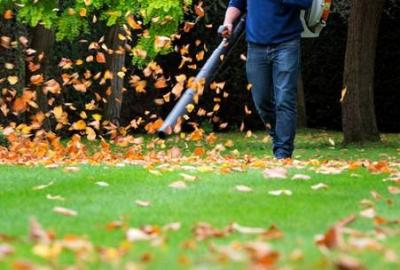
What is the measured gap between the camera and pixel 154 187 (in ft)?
19.4

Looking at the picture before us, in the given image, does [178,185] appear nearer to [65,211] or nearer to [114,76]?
[65,211]

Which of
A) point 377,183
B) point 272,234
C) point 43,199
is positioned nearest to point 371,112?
point 377,183

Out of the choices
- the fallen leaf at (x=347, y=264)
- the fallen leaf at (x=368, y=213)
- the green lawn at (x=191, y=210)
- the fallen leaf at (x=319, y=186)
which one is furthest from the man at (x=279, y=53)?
the fallen leaf at (x=347, y=264)

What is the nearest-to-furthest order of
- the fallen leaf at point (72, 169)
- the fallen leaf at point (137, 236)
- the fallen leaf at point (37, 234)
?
the fallen leaf at point (37, 234) < the fallen leaf at point (137, 236) < the fallen leaf at point (72, 169)

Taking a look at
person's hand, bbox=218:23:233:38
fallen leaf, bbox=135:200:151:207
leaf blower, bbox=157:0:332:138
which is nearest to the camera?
fallen leaf, bbox=135:200:151:207

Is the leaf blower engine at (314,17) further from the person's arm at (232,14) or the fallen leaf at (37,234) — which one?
the fallen leaf at (37,234)

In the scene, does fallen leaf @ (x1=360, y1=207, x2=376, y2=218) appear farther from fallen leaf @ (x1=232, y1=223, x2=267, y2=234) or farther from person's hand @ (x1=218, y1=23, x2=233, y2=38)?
person's hand @ (x1=218, y1=23, x2=233, y2=38)

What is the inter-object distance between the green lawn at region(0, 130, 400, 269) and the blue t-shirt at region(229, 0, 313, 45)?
3.98 ft

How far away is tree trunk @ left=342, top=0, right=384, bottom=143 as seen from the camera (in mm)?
14430

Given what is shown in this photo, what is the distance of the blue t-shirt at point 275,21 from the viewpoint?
8.14 metres

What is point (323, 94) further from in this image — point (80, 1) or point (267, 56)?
point (267, 56)

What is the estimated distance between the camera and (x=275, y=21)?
8164mm

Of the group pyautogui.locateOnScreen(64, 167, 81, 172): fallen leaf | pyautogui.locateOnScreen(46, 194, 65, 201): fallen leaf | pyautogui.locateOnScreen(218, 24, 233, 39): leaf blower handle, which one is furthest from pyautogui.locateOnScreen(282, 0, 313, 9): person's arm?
pyautogui.locateOnScreen(46, 194, 65, 201): fallen leaf

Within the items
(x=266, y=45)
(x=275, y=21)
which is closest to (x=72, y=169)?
(x=266, y=45)
